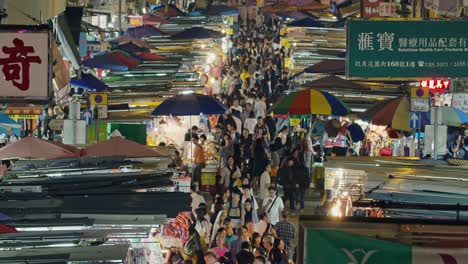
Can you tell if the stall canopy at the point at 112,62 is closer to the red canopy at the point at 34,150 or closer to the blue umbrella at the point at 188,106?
the blue umbrella at the point at 188,106

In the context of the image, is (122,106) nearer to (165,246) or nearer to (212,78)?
(165,246)

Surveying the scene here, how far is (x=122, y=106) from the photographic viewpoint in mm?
19484

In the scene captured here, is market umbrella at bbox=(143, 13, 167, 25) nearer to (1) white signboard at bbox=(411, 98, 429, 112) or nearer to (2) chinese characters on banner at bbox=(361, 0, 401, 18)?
(2) chinese characters on banner at bbox=(361, 0, 401, 18)

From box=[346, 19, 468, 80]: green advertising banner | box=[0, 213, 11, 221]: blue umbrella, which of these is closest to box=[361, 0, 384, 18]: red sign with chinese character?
box=[346, 19, 468, 80]: green advertising banner

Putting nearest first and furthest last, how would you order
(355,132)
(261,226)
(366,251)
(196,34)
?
1. (366,251)
2. (261,226)
3. (355,132)
4. (196,34)

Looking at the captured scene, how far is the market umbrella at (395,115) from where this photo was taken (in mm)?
18381

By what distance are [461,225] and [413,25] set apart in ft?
30.9

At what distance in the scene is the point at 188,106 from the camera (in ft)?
64.9

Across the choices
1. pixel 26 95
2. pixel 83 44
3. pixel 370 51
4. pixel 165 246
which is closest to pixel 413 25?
pixel 370 51

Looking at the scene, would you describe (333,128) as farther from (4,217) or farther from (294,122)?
(4,217)

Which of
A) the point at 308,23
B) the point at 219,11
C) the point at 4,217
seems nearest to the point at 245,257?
the point at 4,217

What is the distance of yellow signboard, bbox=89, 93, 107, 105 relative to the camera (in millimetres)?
18453

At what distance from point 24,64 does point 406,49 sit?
6.48m

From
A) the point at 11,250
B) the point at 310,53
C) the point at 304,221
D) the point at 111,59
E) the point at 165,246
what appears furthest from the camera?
the point at 310,53
